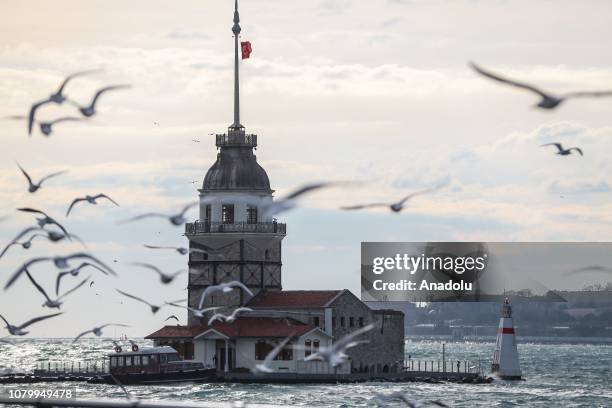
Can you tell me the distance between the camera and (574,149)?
50.8 metres

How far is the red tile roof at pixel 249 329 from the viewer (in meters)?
111

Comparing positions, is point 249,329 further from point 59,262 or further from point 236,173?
point 59,262

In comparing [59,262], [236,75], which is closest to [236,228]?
[236,75]

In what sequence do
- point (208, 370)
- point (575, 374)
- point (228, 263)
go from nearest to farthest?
point (208, 370) → point (228, 263) → point (575, 374)

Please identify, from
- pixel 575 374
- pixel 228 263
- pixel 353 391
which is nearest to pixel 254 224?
pixel 228 263

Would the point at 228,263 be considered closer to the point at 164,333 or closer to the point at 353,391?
the point at 164,333

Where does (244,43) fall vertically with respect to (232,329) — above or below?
above

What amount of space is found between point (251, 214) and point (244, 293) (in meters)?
5.33

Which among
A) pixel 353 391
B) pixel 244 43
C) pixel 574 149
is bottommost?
pixel 353 391

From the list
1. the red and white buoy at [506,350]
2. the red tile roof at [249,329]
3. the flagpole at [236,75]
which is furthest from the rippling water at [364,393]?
the flagpole at [236,75]

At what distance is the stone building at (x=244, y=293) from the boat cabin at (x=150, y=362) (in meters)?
3.67

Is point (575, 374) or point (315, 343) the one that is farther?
point (575, 374)

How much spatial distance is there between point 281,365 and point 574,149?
61973 millimetres

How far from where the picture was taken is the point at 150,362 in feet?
359
